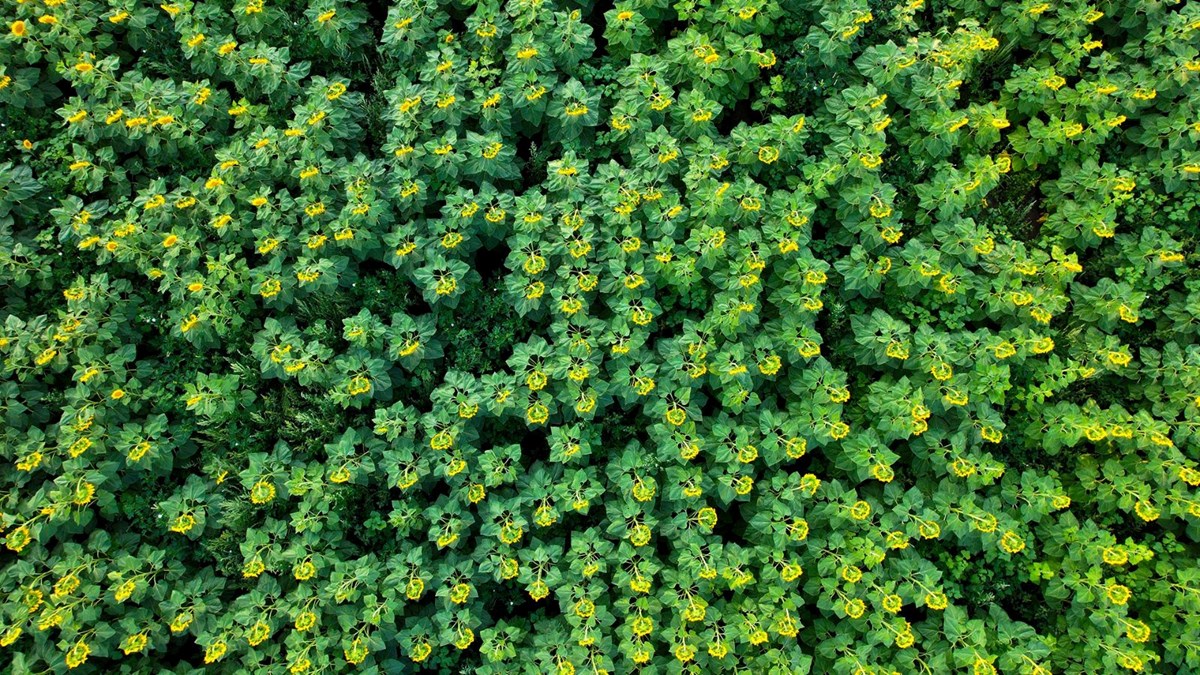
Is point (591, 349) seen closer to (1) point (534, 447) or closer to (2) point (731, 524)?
(1) point (534, 447)

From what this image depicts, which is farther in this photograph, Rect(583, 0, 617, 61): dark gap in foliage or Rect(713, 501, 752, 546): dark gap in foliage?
Rect(583, 0, 617, 61): dark gap in foliage

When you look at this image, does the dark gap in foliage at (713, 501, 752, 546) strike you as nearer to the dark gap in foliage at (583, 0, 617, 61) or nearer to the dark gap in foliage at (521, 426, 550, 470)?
the dark gap in foliage at (521, 426, 550, 470)

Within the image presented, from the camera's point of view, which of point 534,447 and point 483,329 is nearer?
point 483,329

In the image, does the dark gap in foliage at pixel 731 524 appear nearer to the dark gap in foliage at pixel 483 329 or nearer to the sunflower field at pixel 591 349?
the sunflower field at pixel 591 349

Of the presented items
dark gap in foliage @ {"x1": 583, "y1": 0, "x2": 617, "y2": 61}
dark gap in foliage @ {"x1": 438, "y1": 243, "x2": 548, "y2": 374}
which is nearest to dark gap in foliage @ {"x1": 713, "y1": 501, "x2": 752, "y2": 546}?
dark gap in foliage @ {"x1": 438, "y1": 243, "x2": 548, "y2": 374}

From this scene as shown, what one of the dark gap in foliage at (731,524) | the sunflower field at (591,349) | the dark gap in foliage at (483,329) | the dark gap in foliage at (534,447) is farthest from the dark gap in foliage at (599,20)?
the dark gap in foliage at (731,524)

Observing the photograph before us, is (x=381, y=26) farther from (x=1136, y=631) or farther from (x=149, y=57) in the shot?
(x=1136, y=631)

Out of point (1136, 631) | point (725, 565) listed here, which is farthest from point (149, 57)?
point (1136, 631)

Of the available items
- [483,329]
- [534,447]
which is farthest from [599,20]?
[534,447]
